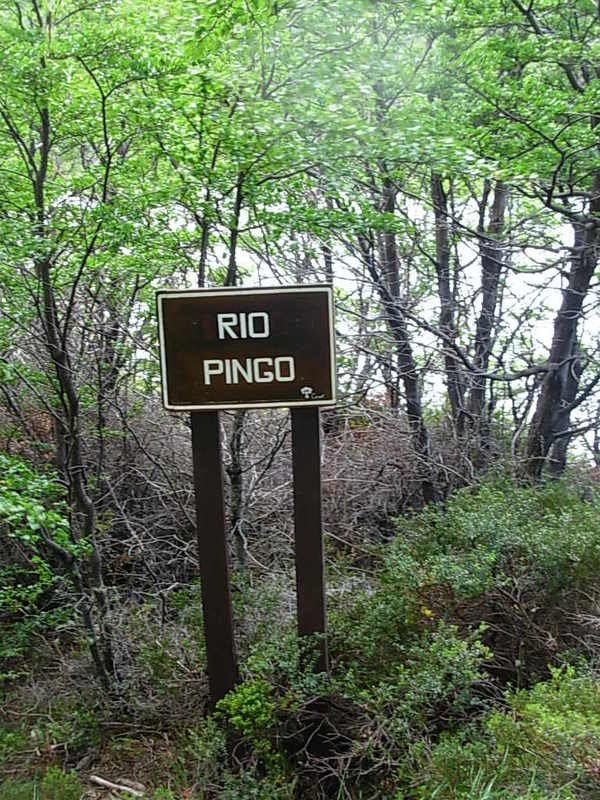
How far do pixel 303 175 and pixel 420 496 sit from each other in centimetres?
349

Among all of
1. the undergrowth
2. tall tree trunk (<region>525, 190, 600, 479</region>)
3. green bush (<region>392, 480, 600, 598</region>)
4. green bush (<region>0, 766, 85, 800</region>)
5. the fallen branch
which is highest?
tall tree trunk (<region>525, 190, 600, 479</region>)

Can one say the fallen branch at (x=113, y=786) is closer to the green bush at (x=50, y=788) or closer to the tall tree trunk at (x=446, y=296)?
the green bush at (x=50, y=788)

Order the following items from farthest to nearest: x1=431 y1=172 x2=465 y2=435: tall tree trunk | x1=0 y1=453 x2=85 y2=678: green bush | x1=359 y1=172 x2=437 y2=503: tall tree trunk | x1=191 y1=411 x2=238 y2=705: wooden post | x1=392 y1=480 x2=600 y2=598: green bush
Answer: x1=431 y1=172 x2=465 y2=435: tall tree trunk < x1=359 y1=172 x2=437 y2=503: tall tree trunk < x1=392 y1=480 x2=600 y2=598: green bush < x1=191 y1=411 x2=238 y2=705: wooden post < x1=0 y1=453 x2=85 y2=678: green bush

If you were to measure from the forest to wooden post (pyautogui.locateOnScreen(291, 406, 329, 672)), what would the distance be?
12cm

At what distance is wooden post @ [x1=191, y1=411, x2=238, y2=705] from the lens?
3234 mm

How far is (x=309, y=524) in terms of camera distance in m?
3.24

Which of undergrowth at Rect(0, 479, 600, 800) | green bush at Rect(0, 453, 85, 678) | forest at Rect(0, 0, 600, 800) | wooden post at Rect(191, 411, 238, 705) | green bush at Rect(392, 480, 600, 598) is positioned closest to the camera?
undergrowth at Rect(0, 479, 600, 800)

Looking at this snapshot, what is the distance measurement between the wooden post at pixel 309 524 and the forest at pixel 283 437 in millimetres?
121

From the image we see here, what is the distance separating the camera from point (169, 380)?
10.4 ft

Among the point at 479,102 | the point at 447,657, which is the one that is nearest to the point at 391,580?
the point at 447,657

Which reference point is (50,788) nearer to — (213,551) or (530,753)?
(213,551)

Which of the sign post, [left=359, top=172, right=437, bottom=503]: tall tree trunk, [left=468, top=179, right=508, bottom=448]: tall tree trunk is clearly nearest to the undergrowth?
the sign post

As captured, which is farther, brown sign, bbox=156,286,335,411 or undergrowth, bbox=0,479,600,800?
brown sign, bbox=156,286,335,411

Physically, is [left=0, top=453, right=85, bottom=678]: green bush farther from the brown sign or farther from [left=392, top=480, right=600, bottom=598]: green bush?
[left=392, top=480, right=600, bottom=598]: green bush
